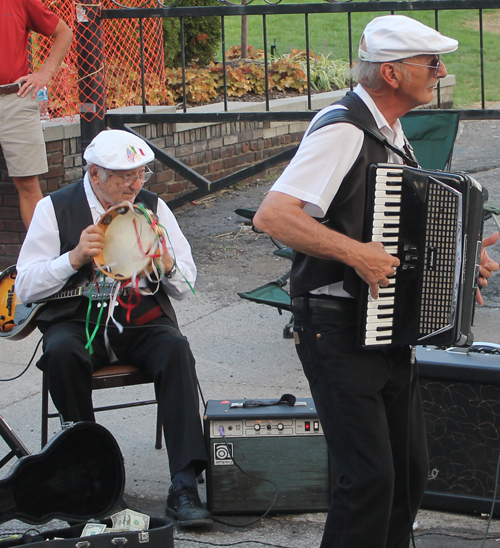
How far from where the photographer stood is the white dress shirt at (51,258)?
328 centimetres

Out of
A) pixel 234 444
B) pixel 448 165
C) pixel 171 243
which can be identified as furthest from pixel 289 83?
pixel 234 444

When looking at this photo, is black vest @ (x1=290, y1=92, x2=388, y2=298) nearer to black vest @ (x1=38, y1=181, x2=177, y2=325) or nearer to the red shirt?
black vest @ (x1=38, y1=181, x2=177, y2=325)

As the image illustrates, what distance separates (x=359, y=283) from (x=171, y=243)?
1.42m

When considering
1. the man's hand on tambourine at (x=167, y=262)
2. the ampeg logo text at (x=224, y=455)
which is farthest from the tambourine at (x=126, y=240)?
the ampeg logo text at (x=224, y=455)

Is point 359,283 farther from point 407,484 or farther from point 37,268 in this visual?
point 37,268

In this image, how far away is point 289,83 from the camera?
34.8ft

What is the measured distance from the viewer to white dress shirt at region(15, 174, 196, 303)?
10.8 ft

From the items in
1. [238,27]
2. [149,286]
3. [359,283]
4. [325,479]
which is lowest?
[325,479]

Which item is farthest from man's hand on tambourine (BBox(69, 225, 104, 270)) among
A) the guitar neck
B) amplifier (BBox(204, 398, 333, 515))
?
amplifier (BBox(204, 398, 333, 515))

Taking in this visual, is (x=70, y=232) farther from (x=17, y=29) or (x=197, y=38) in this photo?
(x=197, y=38)

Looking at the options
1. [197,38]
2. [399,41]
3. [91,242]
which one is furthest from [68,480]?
[197,38]

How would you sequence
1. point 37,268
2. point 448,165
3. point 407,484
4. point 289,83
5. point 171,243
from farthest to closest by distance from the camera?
point 289,83 → point 448,165 → point 171,243 → point 37,268 → point 407,484

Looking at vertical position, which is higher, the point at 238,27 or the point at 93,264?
the point at 238,27

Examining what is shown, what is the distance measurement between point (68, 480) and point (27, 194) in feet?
11.2
